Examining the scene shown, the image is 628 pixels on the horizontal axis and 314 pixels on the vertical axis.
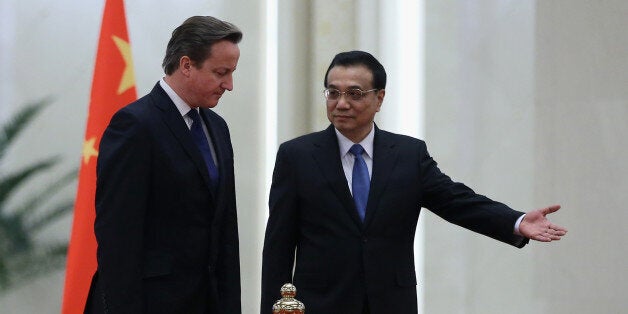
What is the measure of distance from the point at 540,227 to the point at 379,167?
63cm

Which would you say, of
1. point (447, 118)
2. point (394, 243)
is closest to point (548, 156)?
point (447, 118)

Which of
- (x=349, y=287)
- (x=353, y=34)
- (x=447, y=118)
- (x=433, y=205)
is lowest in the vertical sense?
(x=349, y=287)

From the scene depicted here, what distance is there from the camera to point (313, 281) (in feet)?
13.4

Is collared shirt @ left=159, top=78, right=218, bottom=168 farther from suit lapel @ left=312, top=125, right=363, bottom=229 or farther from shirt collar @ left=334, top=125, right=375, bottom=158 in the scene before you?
shirt collar @ left=334, top=125, right=375, bottom=158

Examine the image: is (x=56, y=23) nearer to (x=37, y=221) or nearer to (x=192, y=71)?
(x=37, y=221)

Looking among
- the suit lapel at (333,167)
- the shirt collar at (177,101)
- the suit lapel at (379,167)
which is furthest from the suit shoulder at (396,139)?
the shirt collar at (177,101)

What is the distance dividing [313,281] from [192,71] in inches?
37.6

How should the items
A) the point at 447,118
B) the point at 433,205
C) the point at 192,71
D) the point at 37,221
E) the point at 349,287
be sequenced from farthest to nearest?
the point at 447,118 < the point at 37,221 < the point at 433,205 < the point at 349,287 < the point at 192,71

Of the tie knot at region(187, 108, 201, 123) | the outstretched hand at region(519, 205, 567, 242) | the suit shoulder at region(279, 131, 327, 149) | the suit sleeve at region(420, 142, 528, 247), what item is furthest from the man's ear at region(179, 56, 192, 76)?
the outstretched hand at region(519, 205, 567, 242)

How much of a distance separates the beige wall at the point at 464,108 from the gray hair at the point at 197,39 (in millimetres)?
2695

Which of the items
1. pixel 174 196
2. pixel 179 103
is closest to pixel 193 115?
pixel 179 103

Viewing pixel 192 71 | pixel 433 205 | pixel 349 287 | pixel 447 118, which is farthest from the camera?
pixel 447 118

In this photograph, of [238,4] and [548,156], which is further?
[238,4]

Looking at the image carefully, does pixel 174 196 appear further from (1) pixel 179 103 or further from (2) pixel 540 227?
(2) pixel 540 227
